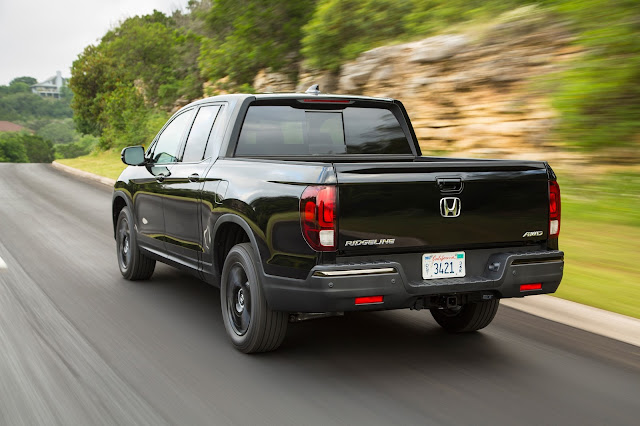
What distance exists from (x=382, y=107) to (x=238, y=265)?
209 cm

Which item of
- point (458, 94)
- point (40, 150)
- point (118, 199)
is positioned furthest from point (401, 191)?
point (40, 150)

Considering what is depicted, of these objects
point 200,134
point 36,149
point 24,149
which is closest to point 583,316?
point 200,134

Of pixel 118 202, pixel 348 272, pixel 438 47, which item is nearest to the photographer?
pixel 348 272

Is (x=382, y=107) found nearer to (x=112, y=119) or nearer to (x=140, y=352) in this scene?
(x=140, y=352)

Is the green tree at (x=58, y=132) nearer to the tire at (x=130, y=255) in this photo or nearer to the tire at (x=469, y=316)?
the tire at (x=130, y=255)

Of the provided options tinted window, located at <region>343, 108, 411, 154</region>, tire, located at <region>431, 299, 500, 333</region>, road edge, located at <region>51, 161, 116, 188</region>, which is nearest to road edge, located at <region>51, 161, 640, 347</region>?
tire, located at <region>431, 299, 500, 333</region>

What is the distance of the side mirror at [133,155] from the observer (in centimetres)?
701

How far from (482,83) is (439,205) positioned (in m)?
9.84

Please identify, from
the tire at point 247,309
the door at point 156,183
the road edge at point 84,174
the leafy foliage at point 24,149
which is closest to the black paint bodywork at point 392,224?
the tire at point 247,309

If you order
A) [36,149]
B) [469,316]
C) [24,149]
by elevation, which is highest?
[469,316]

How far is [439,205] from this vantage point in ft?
15.1

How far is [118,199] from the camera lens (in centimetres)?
832

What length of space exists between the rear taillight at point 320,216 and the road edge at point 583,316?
250 cm

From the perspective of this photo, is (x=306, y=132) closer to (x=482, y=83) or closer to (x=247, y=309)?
(x=247, y=309)
